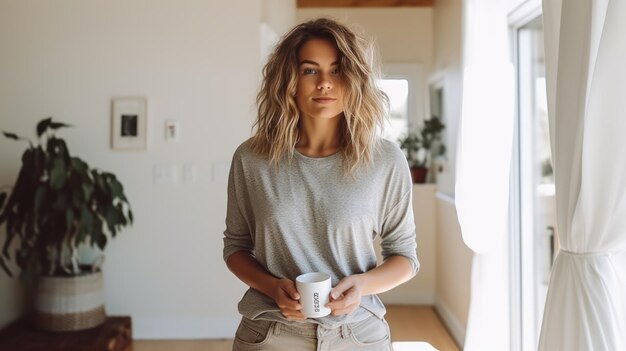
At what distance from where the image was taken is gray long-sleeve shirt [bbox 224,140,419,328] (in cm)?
113

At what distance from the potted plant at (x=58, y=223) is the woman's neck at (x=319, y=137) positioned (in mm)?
2256

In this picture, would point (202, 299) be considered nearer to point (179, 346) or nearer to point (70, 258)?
point (179, 346)

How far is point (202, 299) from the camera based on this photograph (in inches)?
147

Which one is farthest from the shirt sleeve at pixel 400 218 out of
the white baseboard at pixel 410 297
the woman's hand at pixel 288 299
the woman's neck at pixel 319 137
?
the white baseboard at pixel 410 297

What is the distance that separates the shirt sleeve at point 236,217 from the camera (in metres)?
1.21

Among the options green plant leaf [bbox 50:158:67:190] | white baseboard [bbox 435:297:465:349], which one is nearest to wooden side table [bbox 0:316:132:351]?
green plant leaf [bbox 50:158:67:190]

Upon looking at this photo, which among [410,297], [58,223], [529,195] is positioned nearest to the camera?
[529,195]

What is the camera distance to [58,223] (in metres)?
3.19

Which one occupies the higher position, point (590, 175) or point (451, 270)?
point (590, 175)

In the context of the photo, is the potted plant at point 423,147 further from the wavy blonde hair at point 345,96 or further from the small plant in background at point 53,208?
the wavy blonde hair at point 345,96

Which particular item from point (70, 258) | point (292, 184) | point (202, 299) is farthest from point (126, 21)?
point (292, 184)

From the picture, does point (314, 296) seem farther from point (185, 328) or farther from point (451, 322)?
point (451, 322)

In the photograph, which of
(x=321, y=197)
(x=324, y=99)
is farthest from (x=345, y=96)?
(x=321, y=197)

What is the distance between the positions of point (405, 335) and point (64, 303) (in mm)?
2148
